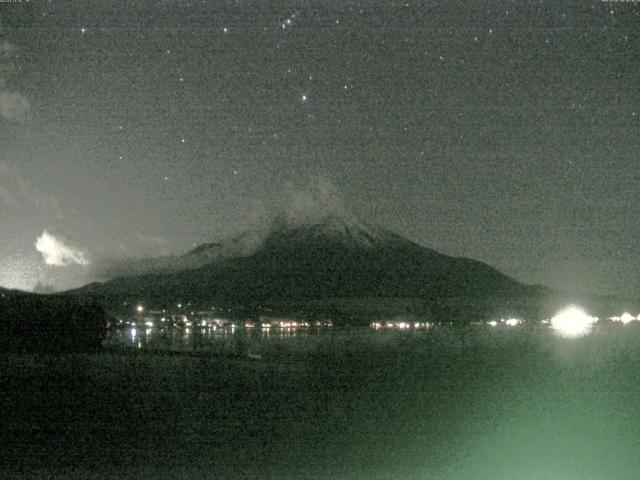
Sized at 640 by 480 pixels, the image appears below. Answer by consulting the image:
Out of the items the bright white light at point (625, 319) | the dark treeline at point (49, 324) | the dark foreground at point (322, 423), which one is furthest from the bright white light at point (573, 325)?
the dark foreground at point (322, 423)

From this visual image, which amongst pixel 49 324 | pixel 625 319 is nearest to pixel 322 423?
pixel 49 324

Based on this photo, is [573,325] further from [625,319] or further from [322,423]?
[322,423]

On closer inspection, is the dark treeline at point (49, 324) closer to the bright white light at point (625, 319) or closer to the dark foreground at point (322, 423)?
the dark foreground at point (322, 423)

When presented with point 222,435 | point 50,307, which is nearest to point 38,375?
point 222,435

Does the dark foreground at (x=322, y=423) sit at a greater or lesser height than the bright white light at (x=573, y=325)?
lesser

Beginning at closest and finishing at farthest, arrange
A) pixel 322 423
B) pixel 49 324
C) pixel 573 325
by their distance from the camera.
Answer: pixel 322 423 < pixel 49 324 < pixel 573 325

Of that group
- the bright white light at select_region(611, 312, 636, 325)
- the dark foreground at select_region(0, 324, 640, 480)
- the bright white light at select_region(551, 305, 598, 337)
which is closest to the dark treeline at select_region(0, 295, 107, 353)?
the dark foreground at select_region(0, 324, 640, 480)

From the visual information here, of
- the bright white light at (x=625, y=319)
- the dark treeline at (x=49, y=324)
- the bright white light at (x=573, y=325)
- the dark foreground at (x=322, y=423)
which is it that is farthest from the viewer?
the bright white light at (x=625, y=319)
